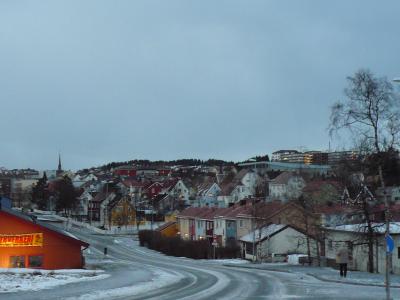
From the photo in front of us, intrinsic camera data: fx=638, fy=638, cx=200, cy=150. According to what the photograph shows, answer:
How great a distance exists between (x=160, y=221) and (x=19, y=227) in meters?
89.6

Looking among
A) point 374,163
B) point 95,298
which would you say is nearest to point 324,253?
point 374,163

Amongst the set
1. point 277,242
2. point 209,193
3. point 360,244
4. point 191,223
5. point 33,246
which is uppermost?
point 209,193

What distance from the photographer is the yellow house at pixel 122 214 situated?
126m

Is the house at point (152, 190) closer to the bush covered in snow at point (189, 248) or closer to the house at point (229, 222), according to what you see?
the bush covered in snow at point (189, 248)

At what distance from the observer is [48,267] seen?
4241 cm

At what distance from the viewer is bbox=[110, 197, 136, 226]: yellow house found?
125750 mm

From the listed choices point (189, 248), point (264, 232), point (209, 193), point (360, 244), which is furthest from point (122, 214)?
point (360, 244)

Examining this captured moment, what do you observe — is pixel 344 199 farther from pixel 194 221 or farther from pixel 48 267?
pixel 194 221

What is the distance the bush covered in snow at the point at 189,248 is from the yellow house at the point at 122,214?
4181cm

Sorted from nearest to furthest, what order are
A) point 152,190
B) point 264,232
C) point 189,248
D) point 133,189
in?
point 264,232
point 189,248
point 152,190
point 133,189

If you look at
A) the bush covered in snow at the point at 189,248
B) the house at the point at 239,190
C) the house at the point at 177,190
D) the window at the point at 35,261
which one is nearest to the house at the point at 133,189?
the house at the point at 177,190

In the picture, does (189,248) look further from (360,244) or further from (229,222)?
(360,244)

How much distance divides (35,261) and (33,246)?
3.45ft

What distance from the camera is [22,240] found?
41438mm
